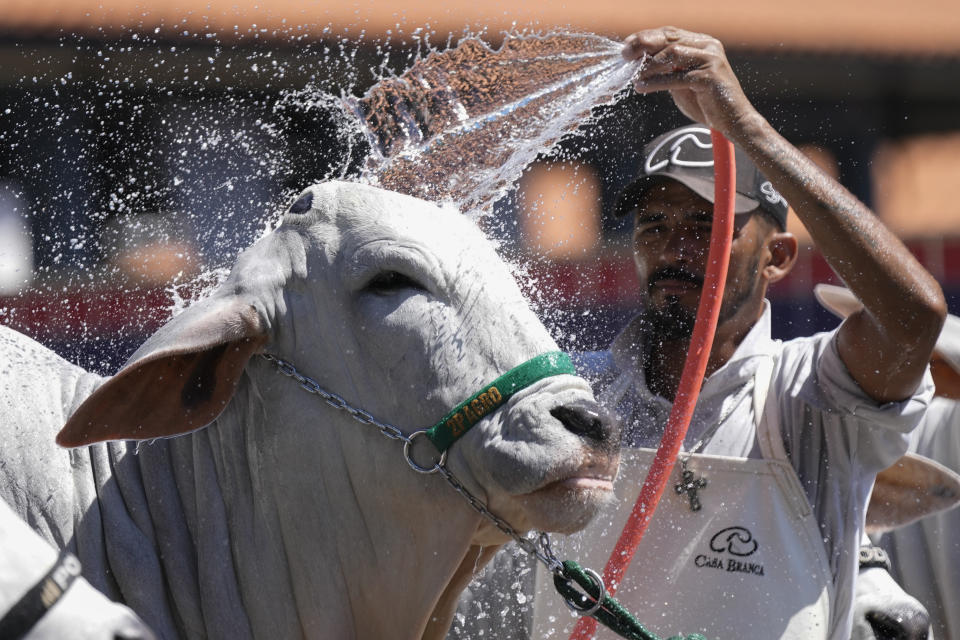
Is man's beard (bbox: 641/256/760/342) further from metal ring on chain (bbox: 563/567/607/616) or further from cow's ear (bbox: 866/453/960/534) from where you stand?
metal ring on chain (bbox: 563/567/607/616)

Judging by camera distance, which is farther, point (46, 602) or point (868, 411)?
point (868, 411)

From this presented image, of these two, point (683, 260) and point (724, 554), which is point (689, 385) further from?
point (683, 260)

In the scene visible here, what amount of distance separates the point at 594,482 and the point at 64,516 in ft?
3.44

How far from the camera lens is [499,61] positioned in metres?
3.62

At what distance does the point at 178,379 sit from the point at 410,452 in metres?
0.50

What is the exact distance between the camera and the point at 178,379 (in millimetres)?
2461

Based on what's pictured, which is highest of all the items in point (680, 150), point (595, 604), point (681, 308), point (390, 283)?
point (390, 283)

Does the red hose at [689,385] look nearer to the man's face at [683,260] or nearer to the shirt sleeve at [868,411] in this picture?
the shirt sleeve at [868,411]

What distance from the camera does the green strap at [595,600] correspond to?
2.49m

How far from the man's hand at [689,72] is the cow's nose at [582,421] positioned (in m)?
0.99

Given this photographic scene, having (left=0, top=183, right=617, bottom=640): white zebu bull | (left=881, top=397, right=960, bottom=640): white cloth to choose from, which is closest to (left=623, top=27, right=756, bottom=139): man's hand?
(left=0, top=183, right=617, bottom=640): white zebu bull

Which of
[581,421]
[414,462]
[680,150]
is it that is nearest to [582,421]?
[581,421]

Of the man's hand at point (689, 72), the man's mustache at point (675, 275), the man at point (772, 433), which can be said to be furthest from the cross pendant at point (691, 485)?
the man's hand at point (689, 72)

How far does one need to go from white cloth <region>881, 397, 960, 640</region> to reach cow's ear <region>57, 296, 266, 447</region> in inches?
111
